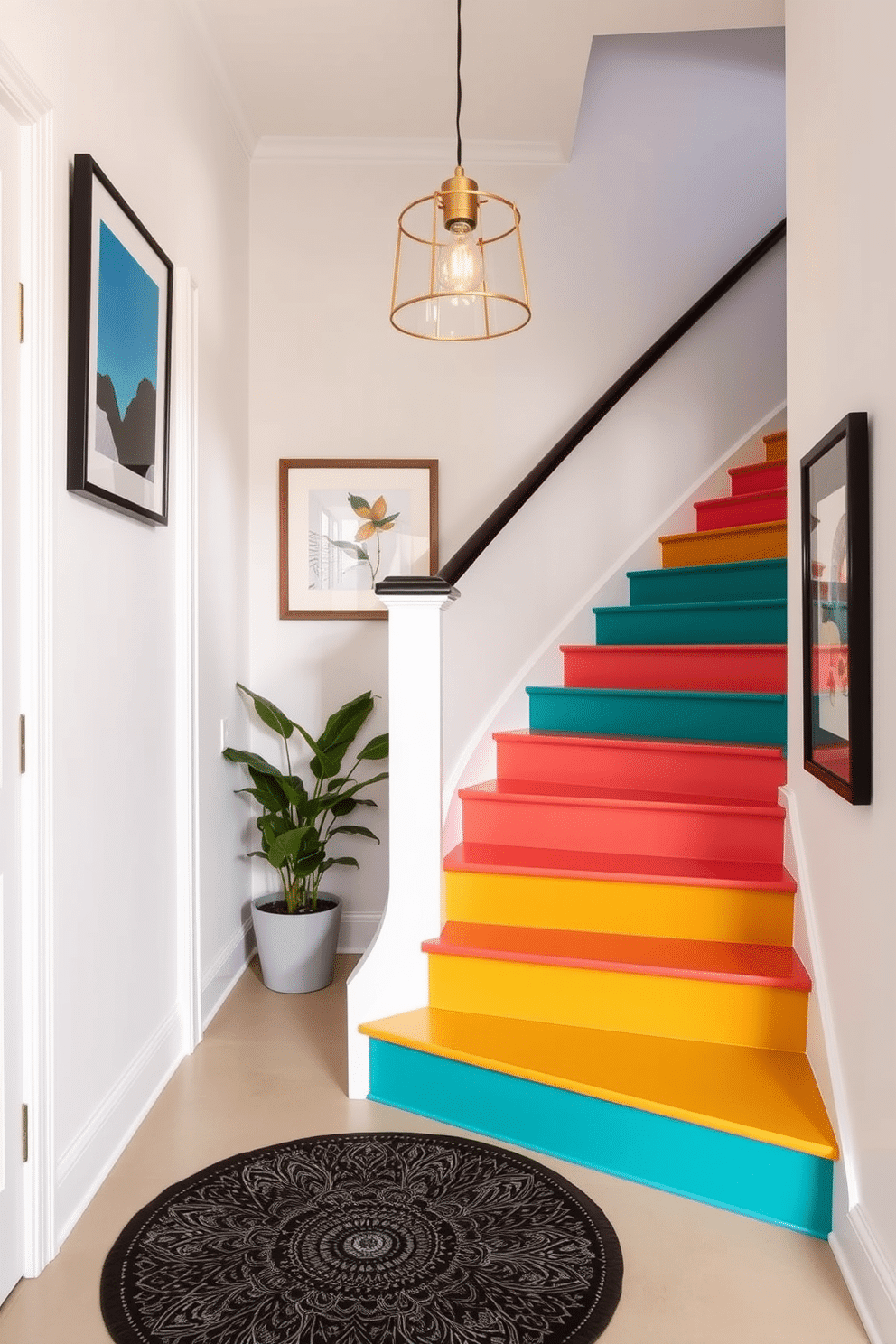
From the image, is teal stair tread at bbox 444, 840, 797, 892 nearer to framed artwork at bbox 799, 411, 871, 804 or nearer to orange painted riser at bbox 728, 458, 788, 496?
framed artwork at bbox 799, 411, 871, 804

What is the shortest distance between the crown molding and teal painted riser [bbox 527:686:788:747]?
79.3 inches

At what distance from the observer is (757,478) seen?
11.9 ft

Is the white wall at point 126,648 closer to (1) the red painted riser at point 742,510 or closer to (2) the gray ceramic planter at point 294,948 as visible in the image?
(2) the gray ceramic planter at point 294,948

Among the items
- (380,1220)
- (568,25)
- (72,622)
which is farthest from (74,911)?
(568,25)

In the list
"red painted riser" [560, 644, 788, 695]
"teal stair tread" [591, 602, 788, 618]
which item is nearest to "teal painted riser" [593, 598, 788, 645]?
"teal stair tread" [591, 602, 788, 618]

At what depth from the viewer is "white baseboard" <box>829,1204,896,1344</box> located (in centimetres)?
152

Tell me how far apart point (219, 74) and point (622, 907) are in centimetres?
282

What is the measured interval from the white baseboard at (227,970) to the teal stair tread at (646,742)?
3.70 ft

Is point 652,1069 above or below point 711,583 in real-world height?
below

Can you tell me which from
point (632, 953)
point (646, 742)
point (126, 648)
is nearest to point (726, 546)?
point (646, 742)

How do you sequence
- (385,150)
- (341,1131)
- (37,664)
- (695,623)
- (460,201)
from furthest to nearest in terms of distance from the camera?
(385,150) → (695,623) → (341,1131) → (460,201) → (37,664)

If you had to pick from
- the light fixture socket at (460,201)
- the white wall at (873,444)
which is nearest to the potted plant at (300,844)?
the white wall at (873,444)

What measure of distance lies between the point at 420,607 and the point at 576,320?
70.4 inches

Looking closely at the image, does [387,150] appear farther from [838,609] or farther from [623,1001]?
[623,1001]
